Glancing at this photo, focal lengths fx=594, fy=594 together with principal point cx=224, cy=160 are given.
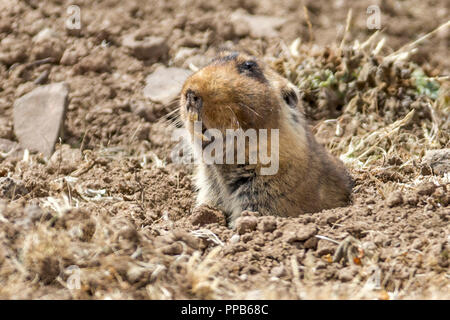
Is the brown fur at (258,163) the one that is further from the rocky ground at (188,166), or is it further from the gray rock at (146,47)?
the gray rock at (146,47)

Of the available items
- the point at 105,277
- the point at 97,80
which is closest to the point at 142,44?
the point at 97,80

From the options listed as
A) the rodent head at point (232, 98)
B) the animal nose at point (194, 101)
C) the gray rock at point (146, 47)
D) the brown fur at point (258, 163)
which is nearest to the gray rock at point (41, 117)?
the gray rock at point (146, 47)

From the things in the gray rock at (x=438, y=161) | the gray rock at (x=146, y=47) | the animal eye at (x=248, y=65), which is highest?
the animal eye at (x=248, y=65)

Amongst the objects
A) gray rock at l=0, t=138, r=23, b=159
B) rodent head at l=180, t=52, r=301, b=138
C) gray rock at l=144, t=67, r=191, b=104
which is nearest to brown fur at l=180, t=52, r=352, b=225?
rodent head at l=180, t=52, r=301, b=138

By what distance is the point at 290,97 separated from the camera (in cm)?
468

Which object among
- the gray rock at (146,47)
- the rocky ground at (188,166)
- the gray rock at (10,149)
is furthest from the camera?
the gray rock at (146,47)

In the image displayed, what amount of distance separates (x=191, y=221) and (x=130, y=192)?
44.0 inches

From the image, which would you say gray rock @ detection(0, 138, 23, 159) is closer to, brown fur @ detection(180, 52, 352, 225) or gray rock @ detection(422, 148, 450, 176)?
brown fur @ detection(180, 52, 352, 225)

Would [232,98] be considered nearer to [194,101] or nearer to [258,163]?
[194,101]

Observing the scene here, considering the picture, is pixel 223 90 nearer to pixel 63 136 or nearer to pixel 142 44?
pixel 63 136

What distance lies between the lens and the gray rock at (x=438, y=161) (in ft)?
15.8

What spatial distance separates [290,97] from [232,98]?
0.81 meters

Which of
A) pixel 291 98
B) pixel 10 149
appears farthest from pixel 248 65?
pixel 10 149

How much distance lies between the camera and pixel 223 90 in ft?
13.1
